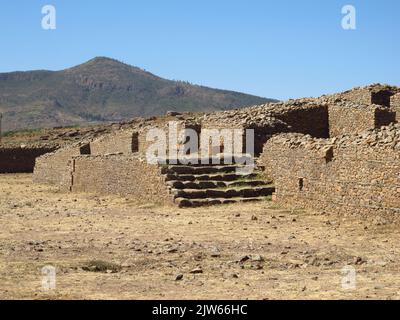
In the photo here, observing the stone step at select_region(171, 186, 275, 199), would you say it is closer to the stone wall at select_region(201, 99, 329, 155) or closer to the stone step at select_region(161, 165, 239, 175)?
the stone step at select_region(161, 165, 239, 175)

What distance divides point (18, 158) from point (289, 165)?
87.2 feet

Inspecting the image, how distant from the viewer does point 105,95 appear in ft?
522

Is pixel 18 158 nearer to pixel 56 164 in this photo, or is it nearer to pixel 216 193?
pixel 56 164

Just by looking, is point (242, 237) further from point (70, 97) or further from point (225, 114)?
point (70, 97)

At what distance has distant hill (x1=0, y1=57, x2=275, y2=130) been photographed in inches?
5310

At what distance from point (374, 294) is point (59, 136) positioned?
44.8 meters

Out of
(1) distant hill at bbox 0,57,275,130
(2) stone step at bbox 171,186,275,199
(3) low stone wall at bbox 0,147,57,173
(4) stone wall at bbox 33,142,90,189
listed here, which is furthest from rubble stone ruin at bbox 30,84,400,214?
(1) distant hill at bbox 0,57,275,130

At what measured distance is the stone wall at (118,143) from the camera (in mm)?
28797

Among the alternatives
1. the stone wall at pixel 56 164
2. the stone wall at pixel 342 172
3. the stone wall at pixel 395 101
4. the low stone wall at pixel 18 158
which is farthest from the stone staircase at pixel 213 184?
the low stone wall at pixel 18 158

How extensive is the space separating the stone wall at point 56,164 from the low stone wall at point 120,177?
3.31 m

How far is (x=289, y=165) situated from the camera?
17750 millimetres

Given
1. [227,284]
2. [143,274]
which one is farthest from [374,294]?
[143,274]

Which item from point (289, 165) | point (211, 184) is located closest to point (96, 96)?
point (211, 184)

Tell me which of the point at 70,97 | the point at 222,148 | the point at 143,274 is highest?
the point at 70,97
